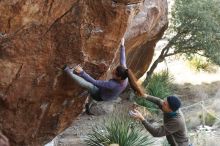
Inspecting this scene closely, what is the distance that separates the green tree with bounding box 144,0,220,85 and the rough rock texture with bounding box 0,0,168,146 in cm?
998

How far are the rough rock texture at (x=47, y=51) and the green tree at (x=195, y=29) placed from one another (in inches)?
393

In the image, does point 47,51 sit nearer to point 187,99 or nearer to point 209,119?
point 209,119

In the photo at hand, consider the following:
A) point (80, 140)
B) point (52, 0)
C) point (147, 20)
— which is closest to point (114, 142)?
point (80, 140)

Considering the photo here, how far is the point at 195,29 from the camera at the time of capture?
19.6 m

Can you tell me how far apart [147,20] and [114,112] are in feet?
15.9

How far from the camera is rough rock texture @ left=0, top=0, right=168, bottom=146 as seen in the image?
880cm

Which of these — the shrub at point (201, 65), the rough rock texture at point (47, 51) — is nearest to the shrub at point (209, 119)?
the shrub at point (201, 65)

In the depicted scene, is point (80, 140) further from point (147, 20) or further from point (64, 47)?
point (64, 47)

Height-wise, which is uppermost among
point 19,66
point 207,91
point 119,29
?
point 119,29

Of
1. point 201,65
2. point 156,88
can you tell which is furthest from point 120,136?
point 201,65

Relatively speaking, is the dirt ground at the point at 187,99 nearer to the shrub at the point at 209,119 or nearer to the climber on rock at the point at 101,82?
the shrub at the point at 209,119

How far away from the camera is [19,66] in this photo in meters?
9.17

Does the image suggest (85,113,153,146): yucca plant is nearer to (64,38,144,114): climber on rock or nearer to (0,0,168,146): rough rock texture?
(0,0,168,146): rough rock texture

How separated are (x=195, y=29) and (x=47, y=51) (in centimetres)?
1141
